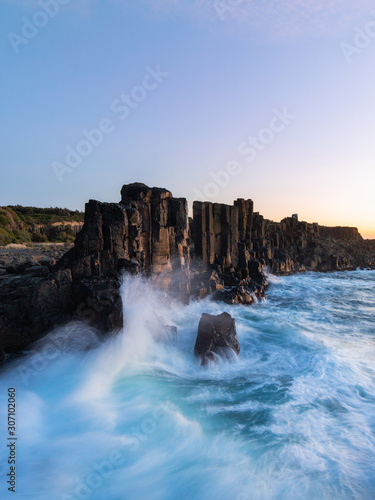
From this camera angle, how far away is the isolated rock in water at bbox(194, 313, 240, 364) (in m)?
8.57

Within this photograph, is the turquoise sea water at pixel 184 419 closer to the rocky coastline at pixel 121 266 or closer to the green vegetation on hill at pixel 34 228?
the rocky coastline at pixel 121 266

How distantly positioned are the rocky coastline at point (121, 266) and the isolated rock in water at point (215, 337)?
96.6 inches

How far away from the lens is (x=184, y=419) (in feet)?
20.0

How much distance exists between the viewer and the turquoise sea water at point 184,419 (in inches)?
179

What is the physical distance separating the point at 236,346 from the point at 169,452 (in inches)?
168

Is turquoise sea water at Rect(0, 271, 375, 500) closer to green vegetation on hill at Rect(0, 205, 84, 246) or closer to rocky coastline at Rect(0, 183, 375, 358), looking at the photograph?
rocky coastline at Rect(0, 183, 375, 358)

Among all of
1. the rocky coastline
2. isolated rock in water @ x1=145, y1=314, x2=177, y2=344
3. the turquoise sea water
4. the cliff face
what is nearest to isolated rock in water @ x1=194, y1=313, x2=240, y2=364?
the turquoise sea water

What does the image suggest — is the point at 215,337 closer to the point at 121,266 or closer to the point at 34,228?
the point at 121,266

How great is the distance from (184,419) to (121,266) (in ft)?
17.7

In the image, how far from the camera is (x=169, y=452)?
17.4 feet

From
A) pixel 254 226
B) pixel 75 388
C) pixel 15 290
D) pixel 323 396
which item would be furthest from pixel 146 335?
pixel 254 226

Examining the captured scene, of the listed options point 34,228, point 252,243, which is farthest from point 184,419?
point 34,228

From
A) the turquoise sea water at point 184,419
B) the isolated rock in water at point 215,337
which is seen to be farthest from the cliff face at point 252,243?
the isolated rock in water at point 215,337

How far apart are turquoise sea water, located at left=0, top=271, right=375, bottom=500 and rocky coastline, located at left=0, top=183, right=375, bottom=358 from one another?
805 mm
